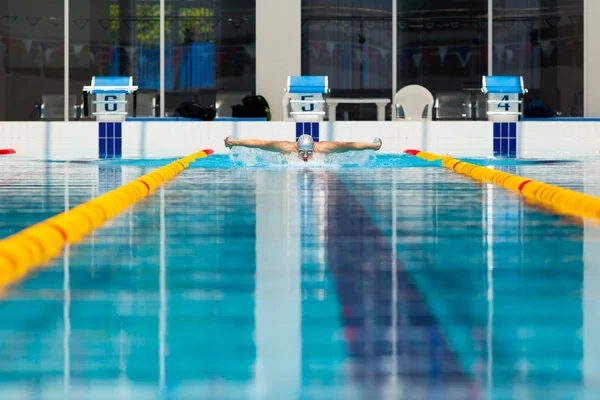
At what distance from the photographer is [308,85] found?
1472 cm

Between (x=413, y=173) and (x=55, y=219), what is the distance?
5313 millimetres

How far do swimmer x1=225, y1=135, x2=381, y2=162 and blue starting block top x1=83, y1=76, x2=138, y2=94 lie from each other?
14.1 feet

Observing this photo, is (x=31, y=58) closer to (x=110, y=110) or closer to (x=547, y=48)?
(x=110, y=110)

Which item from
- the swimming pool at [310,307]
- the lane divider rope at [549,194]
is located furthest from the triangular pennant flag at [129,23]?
the swimming pool at [310,307]

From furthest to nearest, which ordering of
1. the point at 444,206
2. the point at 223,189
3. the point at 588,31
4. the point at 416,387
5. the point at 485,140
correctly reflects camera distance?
the point at 588,31 → the point at 485,140 → the point at 223,189 → the point at 444,206 → the point at 416,387

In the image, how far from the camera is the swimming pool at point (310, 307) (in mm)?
2025

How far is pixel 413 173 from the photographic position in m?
9.41

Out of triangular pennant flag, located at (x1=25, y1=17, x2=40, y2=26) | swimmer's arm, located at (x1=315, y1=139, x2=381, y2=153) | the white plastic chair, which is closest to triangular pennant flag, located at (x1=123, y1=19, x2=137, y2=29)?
triangular pennant flag, located at (x1=25, y1=17, x2=40, y2=26)

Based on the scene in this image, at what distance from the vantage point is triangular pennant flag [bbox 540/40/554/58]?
688 inches

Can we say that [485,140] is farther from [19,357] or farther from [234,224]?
[19,357]

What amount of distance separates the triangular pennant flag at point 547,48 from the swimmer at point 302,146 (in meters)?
7.46

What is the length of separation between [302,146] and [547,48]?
8183 mm

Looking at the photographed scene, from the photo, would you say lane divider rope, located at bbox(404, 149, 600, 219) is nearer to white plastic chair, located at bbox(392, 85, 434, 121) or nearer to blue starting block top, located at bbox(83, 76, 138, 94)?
blue starting block top, located at bbox(83, 76, 138, 94)

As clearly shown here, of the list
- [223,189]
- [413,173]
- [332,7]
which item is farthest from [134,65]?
[223,189]
